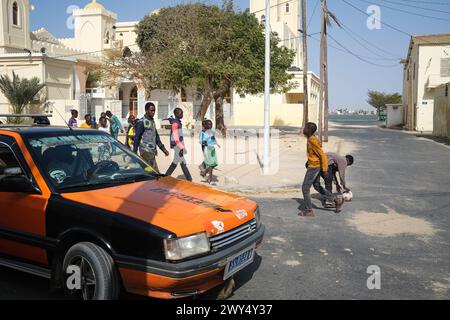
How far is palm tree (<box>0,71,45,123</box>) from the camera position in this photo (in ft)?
91.9

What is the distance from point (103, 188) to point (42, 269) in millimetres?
863

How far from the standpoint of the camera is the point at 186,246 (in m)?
3.33

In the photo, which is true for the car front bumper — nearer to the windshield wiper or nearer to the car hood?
the car hood

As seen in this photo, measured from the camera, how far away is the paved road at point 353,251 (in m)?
4.21

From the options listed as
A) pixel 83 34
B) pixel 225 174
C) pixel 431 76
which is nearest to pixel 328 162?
pixel 225 174

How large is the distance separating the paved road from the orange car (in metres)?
0.59

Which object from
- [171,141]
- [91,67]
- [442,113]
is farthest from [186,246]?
[91,67]

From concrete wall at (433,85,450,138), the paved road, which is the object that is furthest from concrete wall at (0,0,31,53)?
the paved road

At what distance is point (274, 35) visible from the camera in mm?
26844

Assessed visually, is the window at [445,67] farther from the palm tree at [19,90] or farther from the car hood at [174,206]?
the car hood at [174,206]

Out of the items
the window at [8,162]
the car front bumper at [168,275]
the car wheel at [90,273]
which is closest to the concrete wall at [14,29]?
the window at [8,162]

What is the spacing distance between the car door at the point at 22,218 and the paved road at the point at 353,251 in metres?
0.44

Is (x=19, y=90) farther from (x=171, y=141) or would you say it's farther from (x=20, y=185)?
(x=20, y=185)

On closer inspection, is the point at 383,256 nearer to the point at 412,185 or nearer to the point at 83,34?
the point at 412,185
